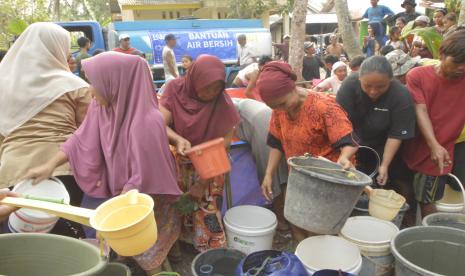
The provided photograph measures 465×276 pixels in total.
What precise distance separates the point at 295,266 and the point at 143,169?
0.90 meters

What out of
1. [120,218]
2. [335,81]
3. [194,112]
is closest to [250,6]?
[335,81]

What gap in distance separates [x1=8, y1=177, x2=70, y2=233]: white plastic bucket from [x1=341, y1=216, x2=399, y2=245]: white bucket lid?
1687mm

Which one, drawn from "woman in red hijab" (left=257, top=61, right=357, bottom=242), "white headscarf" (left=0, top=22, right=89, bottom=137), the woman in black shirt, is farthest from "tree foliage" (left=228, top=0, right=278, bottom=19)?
"woman in red hijab" (left=257, top=61, right=357, bottom=242)

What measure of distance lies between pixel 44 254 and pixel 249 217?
1.49m

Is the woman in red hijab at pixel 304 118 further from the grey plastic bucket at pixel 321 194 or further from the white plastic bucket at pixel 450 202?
the white plastic bucket at pixel 450 202

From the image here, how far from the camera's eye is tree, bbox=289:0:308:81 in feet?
21.2

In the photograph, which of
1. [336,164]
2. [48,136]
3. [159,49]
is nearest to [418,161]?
[336,164]

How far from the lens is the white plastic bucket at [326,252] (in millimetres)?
2133

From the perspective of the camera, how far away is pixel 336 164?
1.85 m

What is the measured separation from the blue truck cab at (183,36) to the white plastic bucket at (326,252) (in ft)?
22.9

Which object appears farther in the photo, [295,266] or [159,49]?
[159,49]

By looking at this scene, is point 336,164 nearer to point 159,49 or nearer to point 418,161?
point 418,161

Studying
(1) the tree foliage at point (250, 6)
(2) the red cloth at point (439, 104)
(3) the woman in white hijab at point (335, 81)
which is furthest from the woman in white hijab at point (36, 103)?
(1) the tree foliage at point (250, 6)

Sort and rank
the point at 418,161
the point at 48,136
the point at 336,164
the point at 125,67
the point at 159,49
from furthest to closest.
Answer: the point at 159,49 → the point at 418,161 → the point at 48,136 → the point at 125,67 → the point at 336,164
